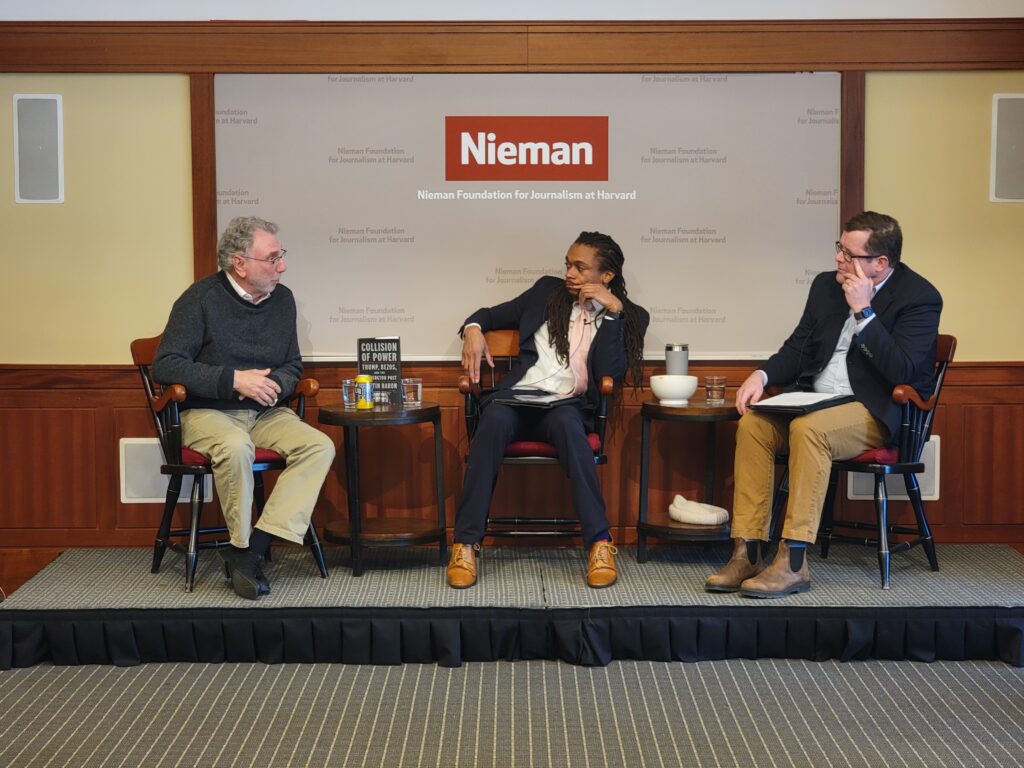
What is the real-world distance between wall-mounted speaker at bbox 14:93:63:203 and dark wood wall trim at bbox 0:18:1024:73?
14 cm

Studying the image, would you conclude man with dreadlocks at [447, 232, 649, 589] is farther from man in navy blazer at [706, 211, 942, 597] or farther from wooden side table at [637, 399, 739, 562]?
man in navy blazer at [706, 211, 942, 597]

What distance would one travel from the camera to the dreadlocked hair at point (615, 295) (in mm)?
4008

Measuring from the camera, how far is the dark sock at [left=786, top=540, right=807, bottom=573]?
3406 mm

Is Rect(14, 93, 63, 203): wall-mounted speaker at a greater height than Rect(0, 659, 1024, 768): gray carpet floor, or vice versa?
Rect(14, 93, 63, 203): wall-mounted speaker

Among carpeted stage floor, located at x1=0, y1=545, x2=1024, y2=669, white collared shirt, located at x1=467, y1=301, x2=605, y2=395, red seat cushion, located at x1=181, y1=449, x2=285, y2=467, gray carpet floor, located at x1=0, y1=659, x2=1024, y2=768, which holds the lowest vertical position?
gray carpet floor, located at x1=0, y1=659, x2=1024, y2=768

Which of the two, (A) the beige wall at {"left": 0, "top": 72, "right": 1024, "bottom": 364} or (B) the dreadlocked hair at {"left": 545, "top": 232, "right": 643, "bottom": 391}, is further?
(A) the beige wall at {"left": 0, "top": 72, "right": 1024, "bottom": 364}

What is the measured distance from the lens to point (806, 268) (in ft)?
14.1

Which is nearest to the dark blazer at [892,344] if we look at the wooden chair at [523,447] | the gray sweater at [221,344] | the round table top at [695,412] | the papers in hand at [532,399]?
the round table top at [695,412]

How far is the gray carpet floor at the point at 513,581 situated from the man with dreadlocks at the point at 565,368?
0.52 ft

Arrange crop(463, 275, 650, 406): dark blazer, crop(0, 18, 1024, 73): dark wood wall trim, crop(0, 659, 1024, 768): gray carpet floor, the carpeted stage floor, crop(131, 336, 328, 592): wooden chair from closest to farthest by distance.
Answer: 1. crop(0, 659, 1024, 768): gray carpet floor
2. the carpeted stage floor
3. crop(131, 336, 328, 592): wooden chair
4. crop(463, 275, 650, 406): dark blazer
5. crop(0, 18, 1024, 73): dark wood wall trim

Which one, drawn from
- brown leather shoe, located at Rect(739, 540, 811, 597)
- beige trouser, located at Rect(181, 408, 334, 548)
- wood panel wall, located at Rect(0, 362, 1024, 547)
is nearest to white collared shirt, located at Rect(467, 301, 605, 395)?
wood panel wall, located at Rect(0, 362, 1024, 547)

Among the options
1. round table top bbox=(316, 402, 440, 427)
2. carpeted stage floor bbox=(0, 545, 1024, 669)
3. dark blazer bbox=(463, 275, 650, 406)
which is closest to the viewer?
carpeted stage floor bbox=(0, 545, 1024, 669)

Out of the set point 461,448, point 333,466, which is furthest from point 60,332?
point 461,448

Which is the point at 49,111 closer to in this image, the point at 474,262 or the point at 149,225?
the point at 149,225
